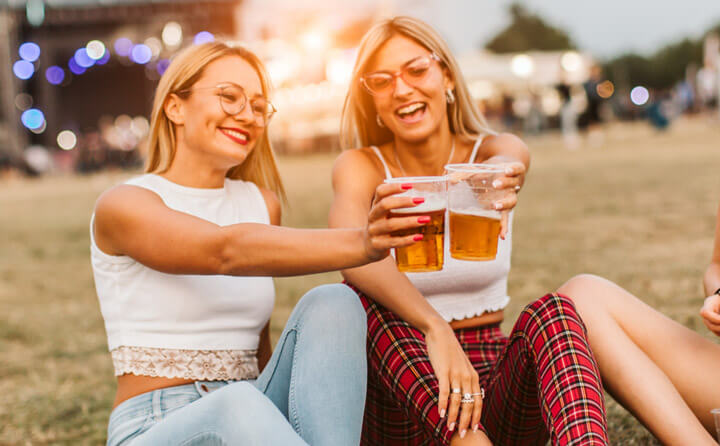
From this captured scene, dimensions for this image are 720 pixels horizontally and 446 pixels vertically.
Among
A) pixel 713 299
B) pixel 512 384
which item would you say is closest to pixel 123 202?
pixel 512 384

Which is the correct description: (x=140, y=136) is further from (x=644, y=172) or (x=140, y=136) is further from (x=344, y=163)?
(x=344, y=163)

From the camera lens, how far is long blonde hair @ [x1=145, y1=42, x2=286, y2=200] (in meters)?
2.36

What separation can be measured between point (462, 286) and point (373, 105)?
83 cm

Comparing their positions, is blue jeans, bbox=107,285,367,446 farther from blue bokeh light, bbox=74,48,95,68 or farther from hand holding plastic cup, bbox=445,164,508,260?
blue bokeh light, bbox=74,48,95,68

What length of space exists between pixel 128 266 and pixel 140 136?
100ft

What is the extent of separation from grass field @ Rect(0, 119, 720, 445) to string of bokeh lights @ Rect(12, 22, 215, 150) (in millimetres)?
16303

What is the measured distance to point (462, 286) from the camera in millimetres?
2564

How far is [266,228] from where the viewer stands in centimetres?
194

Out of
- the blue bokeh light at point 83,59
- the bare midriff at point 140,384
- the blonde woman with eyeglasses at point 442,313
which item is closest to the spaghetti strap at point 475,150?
the blonde woman with eyeglasses at point 442,313

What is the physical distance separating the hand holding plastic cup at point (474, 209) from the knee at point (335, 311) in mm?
350

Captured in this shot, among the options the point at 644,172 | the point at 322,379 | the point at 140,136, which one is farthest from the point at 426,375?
the point at 140,136

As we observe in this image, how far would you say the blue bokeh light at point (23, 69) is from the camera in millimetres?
29234

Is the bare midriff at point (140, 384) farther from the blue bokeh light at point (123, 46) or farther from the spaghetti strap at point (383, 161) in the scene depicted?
the blue bokeh light at point (123, 46)

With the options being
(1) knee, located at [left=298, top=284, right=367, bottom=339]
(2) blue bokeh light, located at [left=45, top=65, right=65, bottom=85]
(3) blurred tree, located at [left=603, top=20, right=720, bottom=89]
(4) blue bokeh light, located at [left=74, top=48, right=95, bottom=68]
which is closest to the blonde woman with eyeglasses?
(1) knee, located at [left=298, top=284, right=367, bottom=339]
